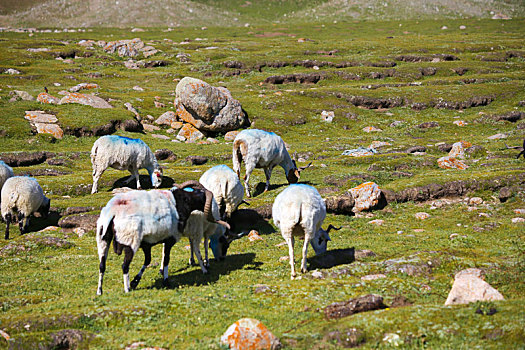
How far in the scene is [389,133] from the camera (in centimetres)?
5862

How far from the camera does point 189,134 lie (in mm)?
56562

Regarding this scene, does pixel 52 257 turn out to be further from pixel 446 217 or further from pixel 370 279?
pixel 446 217

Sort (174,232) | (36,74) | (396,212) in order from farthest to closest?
(36,74)
(396,212)
(174,232)

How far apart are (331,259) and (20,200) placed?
62.7 ft

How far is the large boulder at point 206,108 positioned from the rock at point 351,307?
1855 inches

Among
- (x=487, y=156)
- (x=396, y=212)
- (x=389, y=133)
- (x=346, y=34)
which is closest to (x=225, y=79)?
(x=389, y=133)

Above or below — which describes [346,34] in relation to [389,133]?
above

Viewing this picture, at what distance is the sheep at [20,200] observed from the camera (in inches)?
976

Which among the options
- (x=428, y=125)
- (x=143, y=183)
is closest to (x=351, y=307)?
(x=143, y=183)

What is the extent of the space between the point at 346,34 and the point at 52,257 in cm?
16288

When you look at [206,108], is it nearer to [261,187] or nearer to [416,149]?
[261,187]

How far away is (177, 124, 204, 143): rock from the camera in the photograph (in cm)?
5562

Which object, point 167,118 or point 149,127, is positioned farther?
point 167,118

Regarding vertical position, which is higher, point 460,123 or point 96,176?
point 96,176
